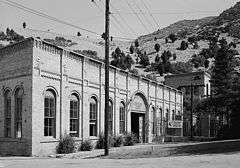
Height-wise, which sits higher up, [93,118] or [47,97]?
[47,97]

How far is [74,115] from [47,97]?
141 inches

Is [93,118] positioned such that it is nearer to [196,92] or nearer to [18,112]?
[18,112]

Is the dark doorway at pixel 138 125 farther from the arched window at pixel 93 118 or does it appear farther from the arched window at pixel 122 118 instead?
the arched window at pixel 93 118

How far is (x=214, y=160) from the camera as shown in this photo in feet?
67.6

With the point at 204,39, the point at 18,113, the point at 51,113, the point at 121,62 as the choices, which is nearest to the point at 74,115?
the point at 51,113

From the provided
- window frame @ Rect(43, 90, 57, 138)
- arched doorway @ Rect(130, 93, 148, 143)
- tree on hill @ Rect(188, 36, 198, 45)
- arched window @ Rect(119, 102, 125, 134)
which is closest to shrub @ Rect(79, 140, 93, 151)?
window frame @ Rect(43, 90, 57, 138)

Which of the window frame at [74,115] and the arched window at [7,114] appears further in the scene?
the window frame at [74,115]

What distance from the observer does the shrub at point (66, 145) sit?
28562mm

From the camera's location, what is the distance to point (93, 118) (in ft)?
111

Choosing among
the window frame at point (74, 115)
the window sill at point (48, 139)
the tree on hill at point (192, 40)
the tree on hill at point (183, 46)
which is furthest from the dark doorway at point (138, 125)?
the tree on hill at point (192, 40)

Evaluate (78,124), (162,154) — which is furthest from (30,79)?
(162,154)

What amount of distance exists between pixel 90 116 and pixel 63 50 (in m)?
6.29

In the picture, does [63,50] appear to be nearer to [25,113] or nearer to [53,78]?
[53,78]

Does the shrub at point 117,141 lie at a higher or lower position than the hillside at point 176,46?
lower
